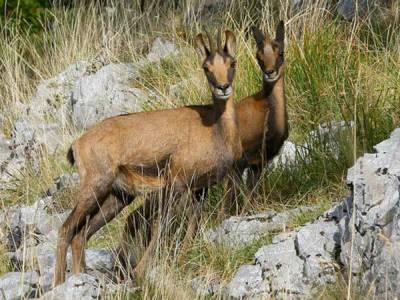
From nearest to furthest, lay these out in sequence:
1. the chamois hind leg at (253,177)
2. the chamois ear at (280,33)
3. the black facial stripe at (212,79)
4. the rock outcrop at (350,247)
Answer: the rock outcrop at (350,247)
the black facial stripe at (212,79)
the chamois hind leg at (253,177)
the chamois ear at (280,33)

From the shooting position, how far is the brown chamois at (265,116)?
31.6 ft

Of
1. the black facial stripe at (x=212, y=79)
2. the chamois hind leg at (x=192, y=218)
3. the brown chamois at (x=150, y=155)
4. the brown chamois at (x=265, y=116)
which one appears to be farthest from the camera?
the brown chamois at (x=265, y=116)

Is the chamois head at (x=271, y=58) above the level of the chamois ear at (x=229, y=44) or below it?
below

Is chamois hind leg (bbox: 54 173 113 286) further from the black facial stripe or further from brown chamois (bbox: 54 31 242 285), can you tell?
the black facial stripe

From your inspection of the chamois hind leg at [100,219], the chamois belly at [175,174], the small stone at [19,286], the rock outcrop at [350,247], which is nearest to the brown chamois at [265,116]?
the chamois belly at [175,174]

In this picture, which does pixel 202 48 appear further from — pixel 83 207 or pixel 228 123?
pixel 83 207

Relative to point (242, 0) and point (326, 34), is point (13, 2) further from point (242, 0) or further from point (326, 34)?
point (326, 34)

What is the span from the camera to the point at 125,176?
28.1 ft

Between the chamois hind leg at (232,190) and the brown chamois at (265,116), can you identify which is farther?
the brown chamois at (265,116)

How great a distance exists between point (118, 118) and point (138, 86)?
4.02 metres

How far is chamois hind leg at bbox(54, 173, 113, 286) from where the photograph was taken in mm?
8328

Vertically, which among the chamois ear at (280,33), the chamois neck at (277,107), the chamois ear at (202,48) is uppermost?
the chamois ear at (202,48)

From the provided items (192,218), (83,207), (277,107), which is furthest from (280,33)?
(83,207)

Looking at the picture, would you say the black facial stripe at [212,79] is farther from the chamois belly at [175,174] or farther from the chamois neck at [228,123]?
the chamois belly at [175,174]
